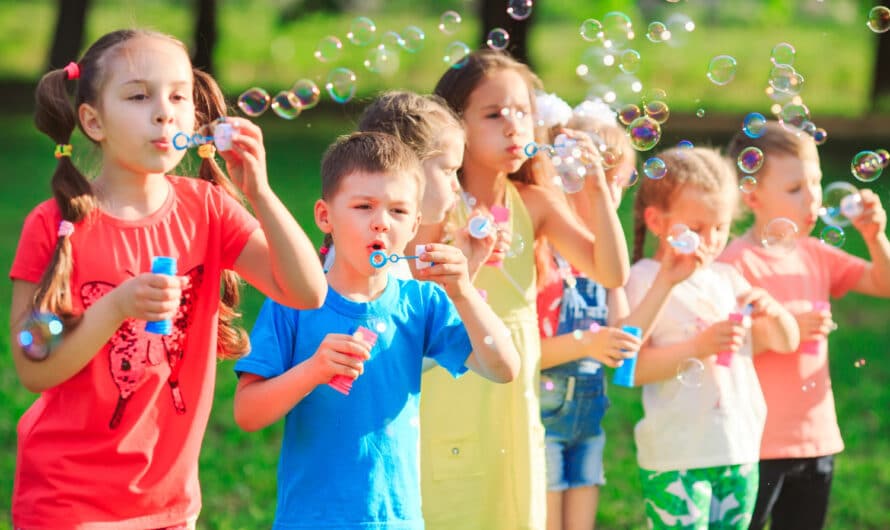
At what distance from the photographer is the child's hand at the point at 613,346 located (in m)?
3.27

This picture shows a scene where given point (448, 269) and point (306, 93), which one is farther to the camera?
point (306, 93)

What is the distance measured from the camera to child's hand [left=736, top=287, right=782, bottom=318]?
3.49 metres

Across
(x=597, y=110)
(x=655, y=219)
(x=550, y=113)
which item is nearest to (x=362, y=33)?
(x=550, y=113)

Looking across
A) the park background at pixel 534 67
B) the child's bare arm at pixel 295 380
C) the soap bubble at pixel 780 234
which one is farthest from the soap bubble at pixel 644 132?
the child's bare arm at pixel 295 380

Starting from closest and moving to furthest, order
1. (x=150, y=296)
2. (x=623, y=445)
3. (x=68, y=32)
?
(x=150, y=296) → (x=623, y=445) → (x=68, y=32)

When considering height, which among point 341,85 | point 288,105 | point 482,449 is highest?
point 341,85

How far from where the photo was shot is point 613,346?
3307 millimetres

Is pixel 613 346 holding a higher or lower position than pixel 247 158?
lower

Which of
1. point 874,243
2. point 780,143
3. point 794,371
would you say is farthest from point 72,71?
point 874,243

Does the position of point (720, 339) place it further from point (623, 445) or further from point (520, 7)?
point (623, 445)

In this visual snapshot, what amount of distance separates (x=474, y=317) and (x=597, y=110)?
116 cm

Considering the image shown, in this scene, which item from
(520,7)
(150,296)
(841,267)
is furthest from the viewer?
(841,267)

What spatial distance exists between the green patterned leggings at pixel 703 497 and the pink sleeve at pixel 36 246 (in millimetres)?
1768

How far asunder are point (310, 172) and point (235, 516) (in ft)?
30.7
